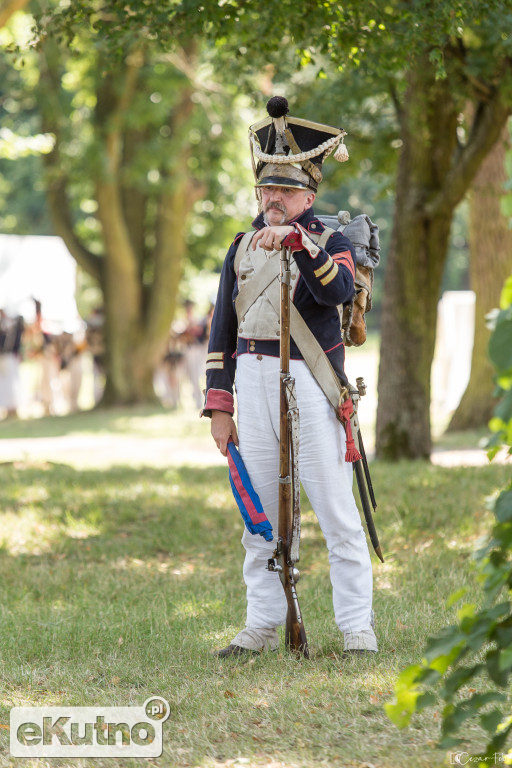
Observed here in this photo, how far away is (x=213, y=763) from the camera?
368cm

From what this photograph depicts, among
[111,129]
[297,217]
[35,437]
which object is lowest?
[35,437]

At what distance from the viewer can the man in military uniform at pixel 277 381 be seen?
15.0 ft

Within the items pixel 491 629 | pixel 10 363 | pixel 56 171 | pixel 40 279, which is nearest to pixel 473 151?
pixel 491 629

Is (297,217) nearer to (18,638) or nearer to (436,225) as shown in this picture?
(18,638)

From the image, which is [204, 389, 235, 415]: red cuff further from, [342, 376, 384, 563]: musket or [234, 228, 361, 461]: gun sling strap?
[342, 376, 384, 563]: musket

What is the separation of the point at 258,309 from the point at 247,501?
0.85 meters

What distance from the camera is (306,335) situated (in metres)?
4.66

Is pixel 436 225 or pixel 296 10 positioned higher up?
pixel 296 10

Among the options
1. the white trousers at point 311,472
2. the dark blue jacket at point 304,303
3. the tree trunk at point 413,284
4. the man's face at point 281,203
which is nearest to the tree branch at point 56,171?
the tree trunk at point 413,284

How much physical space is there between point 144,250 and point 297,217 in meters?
18.1

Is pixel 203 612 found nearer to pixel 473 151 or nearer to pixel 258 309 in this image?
pixel 258 309

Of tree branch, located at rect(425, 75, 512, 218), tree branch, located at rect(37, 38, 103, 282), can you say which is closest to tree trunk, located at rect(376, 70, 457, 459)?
tree branch, located at rect(425, 75, 512, 218)

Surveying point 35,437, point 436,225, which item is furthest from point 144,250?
point 436,225

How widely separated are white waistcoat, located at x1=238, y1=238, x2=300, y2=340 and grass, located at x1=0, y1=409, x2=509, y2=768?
1464mm
